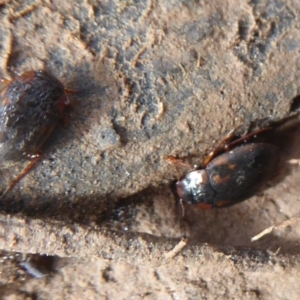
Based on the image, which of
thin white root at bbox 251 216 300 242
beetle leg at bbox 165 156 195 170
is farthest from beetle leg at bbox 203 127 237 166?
thin white root at bbox 251 216 300 242

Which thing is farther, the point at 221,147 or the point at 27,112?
the point at 221,147

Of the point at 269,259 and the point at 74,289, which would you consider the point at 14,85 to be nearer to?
the point at 74,289

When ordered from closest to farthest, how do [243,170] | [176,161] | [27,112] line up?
1. [27,112]
2. [176,161]
3. [243,170]

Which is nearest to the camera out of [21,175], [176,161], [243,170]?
[21,175]

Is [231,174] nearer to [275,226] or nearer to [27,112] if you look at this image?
[275,226]

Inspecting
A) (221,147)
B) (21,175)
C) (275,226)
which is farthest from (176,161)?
(21,175)

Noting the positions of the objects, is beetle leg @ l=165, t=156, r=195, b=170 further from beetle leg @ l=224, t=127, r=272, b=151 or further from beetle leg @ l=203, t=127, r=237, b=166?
beetle leg @ l=224, t=127, r=272, b=151

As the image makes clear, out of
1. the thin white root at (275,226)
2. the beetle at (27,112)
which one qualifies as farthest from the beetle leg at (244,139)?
the beetle at (27,112)

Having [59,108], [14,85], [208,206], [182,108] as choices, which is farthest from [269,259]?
[14,85]
